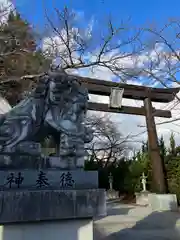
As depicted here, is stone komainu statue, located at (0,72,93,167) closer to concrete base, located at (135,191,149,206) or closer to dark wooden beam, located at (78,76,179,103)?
dark wooden beam, located at (78,76,179,103)

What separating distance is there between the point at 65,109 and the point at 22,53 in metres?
6.32

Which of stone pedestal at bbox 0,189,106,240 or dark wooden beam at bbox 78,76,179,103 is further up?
dark wooden beam at bbox 78,76,179,103

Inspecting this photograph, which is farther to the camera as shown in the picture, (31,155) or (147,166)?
(147,166)

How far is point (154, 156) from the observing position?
40.4 ft

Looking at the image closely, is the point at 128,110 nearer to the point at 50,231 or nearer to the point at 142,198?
the point at 142,198

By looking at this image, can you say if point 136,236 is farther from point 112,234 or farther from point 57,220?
point 57,220

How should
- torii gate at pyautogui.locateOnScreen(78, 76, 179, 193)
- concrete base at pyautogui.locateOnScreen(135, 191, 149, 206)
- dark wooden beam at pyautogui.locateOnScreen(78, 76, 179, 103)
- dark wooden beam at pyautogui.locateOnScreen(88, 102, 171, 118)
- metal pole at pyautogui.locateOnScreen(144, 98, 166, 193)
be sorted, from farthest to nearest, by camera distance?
concrete base at pyautogui.locateOnScreen(135, 191, 149, 206)
dark wooden beam at pyautogui.locateOnScreen(78, 76, 179, 103)
dark wooden beam at pyautogui.locateOnScreen(88, 102, 171, 118)
torii gate at pyautogui.locateOnScreen(78, 76, 179, 193)
metal pole at pyautogui.locateOnScreen(144, 98, 166, 193)

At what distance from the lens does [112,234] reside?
20.8ft

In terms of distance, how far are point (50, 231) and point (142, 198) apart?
11296 millimetres

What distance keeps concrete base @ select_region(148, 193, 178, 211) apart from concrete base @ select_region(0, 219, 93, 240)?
331 inches

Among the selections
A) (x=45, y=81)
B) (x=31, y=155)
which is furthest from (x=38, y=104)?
(x=31, y=155)

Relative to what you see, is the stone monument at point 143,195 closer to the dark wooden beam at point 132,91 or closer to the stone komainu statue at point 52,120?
the dark wooden beam at point 132,91

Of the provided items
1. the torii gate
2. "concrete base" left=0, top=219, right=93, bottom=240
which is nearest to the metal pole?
the torii gate

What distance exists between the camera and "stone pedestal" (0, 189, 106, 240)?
308 centimetres
